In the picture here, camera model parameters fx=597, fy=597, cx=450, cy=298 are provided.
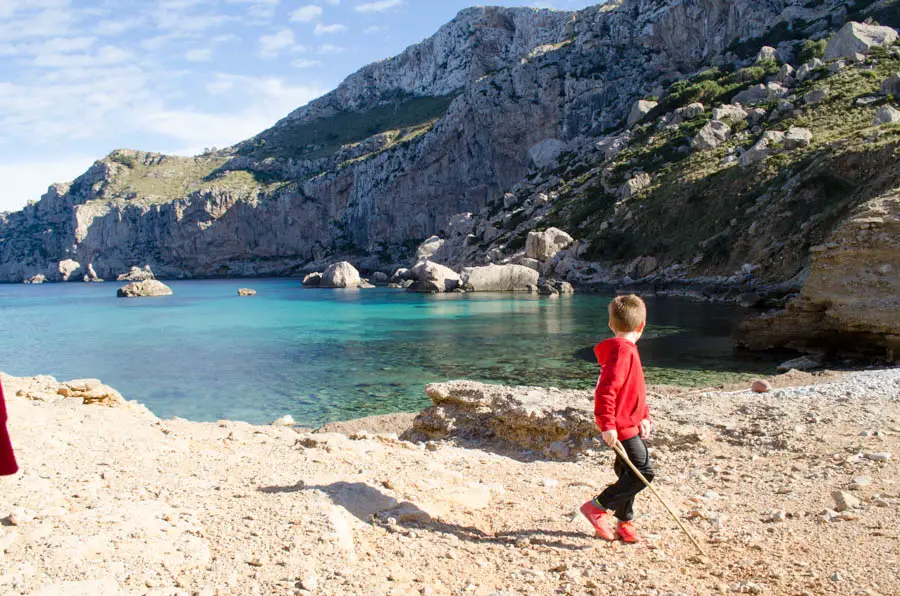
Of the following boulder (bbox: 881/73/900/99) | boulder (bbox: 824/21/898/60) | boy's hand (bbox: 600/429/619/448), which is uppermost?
boulder (bbox: 824/21/898/60)

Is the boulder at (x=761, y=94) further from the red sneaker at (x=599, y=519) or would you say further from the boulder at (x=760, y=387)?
the red sneaker at (x=599, y=519)

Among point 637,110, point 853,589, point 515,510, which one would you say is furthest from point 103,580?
point 637,110

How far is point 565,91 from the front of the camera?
3142 inches

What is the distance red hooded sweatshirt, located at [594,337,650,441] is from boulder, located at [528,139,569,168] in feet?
234

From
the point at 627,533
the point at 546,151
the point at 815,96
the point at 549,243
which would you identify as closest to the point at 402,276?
the point at 549,243

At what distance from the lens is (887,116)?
120ft

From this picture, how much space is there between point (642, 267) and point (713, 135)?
14981mm

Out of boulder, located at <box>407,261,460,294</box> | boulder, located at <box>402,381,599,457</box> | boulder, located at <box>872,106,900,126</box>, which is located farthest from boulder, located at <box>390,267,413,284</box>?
boulder, located at <box>402,381,599,457</box>

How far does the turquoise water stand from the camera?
559 inches

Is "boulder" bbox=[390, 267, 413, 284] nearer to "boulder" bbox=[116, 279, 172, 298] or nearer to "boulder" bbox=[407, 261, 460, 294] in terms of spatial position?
"boulder" bbox=[407, 261, 460, 294]

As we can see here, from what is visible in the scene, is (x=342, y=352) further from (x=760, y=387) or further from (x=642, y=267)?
(x=642, y=267)

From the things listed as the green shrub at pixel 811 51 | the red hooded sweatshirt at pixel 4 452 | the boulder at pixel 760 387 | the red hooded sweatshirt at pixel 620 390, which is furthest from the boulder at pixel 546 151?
the red hooded sweatshirt at pixel 4 452

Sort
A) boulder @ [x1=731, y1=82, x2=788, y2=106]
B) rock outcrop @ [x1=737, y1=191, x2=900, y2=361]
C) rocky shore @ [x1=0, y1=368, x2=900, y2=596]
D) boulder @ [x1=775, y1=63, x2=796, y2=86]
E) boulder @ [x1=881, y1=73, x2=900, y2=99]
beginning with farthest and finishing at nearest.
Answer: boulder @ [x1=775, y1=63, x2=796, y2=86], boulder @ [x1=731, y1=82, x2=788, y2=106], boulder @ [x1=881, y1=73, x2=900, y2=99], rock outcrop @ [x1=737, y1=191, x2=900, y2=361], rocky shore @ [x1=0, y1=368, x2=900, y2=596]

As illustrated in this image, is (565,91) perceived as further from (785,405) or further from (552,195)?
(785,405)
